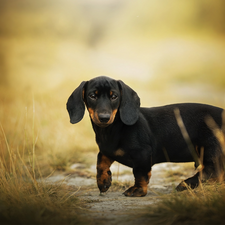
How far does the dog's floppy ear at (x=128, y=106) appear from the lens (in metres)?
3.67

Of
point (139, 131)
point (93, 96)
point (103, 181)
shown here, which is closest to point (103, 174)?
point (103, 181)

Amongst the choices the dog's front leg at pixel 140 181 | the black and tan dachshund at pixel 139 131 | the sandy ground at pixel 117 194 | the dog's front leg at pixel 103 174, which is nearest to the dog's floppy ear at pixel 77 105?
the black and tan dachshund at pixel 139 131

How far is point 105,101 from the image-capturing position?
138 inches

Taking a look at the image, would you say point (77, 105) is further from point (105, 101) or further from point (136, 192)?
point (136, 192)

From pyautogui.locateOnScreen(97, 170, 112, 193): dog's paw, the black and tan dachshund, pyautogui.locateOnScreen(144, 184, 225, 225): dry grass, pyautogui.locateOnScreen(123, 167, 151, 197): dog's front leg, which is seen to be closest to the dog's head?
the black and tan dachshund

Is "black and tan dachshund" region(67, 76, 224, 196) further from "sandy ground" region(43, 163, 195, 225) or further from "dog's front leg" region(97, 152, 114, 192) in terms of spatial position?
"sandy ground" region(43, 163, 195, 225)

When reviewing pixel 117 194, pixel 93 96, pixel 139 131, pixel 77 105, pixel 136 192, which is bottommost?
pixel 117 194

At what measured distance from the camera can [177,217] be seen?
242 cm

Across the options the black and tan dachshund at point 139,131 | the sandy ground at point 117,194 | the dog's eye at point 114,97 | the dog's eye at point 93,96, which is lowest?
the sandy ground at point 117,194

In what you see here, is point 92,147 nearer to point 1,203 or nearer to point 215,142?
point 215,142

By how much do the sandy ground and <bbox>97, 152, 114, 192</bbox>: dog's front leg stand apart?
4.7 inches

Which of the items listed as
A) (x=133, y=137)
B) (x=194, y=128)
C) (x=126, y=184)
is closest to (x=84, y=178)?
(x=126, y=184)

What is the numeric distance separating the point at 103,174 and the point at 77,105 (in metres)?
1.00

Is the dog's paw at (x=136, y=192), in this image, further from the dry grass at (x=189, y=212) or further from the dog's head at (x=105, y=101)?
the dry grass at (x=189, y=212)
